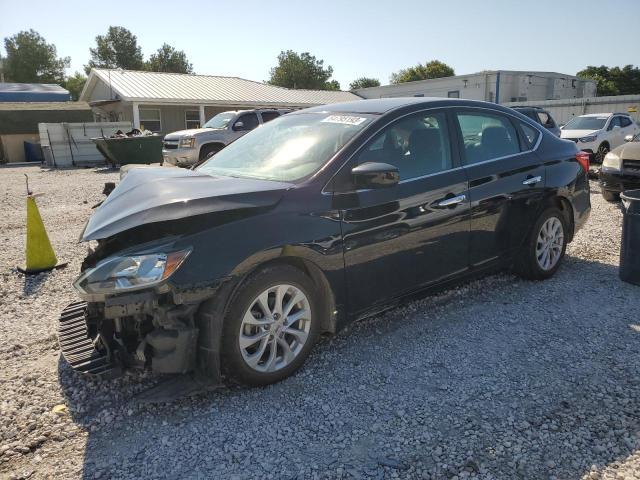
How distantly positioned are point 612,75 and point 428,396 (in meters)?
64.0

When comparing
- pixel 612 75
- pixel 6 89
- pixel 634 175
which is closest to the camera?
pixel 634 175

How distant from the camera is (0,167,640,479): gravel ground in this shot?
2.45 metres

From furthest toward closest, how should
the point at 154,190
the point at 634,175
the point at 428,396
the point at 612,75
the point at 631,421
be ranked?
1. the point at 612,75
2. the point at 634,175
3. the point at 154,190
4. the point at 428,396
5. the point at 631,421

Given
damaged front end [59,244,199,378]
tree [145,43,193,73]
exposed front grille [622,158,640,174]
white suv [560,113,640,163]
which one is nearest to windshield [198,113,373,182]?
damaged front end [59,244,199,378]

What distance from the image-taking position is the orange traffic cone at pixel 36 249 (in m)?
5.55

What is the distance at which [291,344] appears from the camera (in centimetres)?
317

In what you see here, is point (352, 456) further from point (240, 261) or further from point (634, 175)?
point (634, 175)

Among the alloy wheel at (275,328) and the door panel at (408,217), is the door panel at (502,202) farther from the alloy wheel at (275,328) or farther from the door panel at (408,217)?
the alloy wheel at (275,328)

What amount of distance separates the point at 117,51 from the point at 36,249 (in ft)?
239

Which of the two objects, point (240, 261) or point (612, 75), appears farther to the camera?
point (612, 75)

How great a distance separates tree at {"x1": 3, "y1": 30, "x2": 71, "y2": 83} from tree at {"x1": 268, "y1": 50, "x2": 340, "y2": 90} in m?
30.2

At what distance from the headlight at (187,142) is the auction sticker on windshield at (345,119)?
11.5 meters

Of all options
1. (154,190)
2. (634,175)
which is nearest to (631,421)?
(154,190)

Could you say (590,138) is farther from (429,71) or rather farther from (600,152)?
(429,71)
